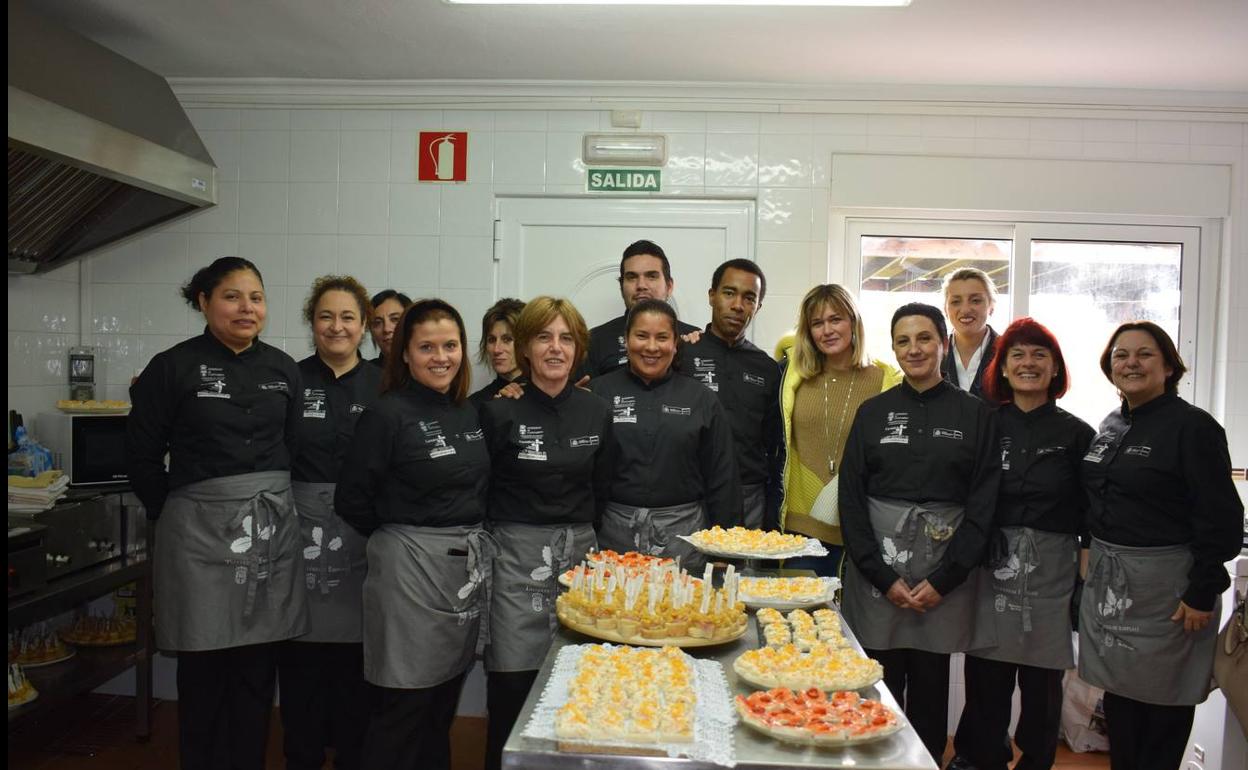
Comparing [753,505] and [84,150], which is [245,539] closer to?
[84,150]

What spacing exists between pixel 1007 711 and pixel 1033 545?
0.64 meters

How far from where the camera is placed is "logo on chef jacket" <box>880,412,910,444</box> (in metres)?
3.13

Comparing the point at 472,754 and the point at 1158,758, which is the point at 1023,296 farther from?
the point at 472,754

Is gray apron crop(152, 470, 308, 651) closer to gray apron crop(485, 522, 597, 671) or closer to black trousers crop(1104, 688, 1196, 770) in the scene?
gray apron crop(485, 522, 597, 671)

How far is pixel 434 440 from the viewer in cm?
282

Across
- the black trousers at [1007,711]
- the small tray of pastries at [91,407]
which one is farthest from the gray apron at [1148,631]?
the small tray of pastries at [91,407]

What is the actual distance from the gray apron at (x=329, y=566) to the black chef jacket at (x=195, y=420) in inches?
11.5

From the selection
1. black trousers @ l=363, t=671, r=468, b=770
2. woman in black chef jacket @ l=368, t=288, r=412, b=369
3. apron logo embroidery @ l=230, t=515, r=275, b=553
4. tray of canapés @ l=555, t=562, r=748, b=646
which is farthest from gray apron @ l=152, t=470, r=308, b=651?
tray of canapés @ l=555, t=562, r=748, b=646

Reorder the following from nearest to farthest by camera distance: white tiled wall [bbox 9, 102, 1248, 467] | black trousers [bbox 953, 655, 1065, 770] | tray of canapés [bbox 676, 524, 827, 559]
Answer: tray of canapés [bbox 676, 524, 827, 559] → black trousers [bbox 953, 655, 1065, 770] → white tiled wall [bbox 9, 102, 1248, 467]

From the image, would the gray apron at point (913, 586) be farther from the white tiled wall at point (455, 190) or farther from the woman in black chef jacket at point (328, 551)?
the woman in black chef jacket at point (328, 551)

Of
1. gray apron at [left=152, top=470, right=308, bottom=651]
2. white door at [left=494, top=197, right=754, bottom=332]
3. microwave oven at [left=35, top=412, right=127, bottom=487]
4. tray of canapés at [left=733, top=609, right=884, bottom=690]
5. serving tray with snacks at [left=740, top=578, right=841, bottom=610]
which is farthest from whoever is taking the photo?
white door at [left=494, top=197, right=754, bottom=332]

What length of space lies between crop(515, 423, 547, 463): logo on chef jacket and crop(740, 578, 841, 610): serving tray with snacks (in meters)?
0.74

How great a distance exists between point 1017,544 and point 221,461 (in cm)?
270

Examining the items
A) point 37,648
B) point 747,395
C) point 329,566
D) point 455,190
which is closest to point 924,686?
point 747,395
